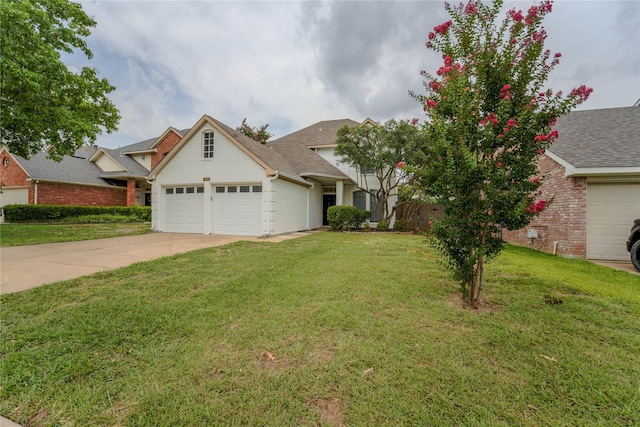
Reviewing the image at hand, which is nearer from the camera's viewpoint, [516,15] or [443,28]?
[516,15]

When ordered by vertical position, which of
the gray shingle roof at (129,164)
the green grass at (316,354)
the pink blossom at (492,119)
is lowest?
the green grass at (316,354)

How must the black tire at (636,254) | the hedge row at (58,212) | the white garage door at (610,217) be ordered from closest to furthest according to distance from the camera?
the black tire at (636,254)
the white garage door at (610,217)
the hedge row at (58,212)

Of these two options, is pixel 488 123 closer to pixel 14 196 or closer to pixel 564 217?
pixel 564 217

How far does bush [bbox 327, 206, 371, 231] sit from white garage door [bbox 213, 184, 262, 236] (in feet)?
14.4

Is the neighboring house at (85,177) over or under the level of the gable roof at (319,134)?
under

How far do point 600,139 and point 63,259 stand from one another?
1558cm

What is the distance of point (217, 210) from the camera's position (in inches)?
470

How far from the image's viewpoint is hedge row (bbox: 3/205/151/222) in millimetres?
15945

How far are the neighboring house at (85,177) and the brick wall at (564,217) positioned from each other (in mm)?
24854

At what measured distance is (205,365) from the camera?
2.21 meters

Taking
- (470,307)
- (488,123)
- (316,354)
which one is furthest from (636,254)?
(316,354)

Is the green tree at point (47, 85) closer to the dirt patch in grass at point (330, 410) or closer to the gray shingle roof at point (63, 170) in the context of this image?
the gray shingle roof at point (63, 170)

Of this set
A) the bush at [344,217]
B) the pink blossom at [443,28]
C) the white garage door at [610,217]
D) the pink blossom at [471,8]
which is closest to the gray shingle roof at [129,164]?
the bush at [344,217]

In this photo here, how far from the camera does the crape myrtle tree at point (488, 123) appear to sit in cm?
316
